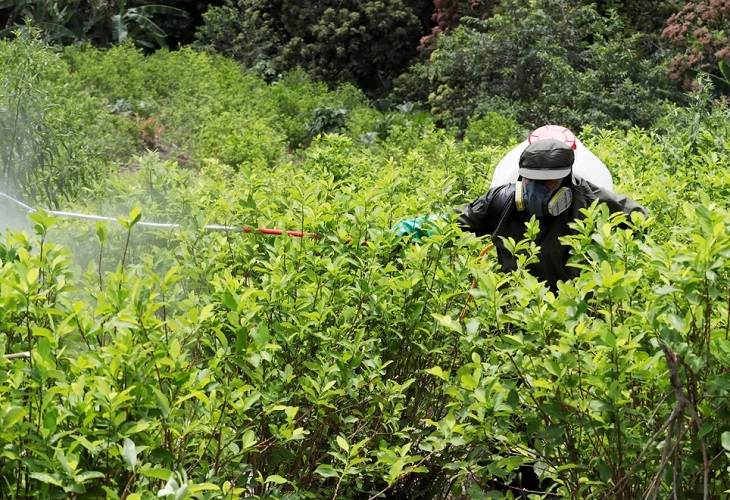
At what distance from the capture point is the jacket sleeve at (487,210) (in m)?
4.47

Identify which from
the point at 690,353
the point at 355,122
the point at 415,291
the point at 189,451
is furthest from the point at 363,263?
the point at 355,122

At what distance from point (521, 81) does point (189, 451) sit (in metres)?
14.5

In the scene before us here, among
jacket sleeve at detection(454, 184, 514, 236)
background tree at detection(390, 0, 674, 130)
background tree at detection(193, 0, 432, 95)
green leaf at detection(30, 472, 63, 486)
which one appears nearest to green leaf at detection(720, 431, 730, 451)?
green leaf at detection(30, 472, 63, 486)

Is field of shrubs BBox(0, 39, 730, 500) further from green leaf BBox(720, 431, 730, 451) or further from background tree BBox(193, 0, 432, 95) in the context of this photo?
background tree BBox(193, 0, 432, 95)

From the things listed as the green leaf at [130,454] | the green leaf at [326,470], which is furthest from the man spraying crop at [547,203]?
the green leaf at [130,454]

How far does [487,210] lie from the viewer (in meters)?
4.50

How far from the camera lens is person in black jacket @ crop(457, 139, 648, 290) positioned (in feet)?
13.9

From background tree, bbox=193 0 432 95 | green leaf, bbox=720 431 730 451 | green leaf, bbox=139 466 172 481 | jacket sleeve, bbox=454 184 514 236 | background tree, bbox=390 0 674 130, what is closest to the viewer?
green leaf, bbox=139 466 172 481

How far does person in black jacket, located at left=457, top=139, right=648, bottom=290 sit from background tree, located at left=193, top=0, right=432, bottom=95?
1845cm

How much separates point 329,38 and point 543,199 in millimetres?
19138

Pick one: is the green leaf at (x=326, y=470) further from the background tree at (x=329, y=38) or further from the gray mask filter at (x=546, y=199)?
the background tree at (x=329, y=38)

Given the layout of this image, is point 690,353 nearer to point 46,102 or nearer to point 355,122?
point 46,102

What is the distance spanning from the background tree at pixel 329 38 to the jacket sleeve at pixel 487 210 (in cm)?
1836

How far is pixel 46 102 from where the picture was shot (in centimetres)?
778
